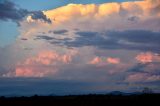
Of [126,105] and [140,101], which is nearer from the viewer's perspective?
[126,105]

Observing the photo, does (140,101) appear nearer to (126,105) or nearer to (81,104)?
(126,105)

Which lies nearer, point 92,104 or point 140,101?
point 92,104

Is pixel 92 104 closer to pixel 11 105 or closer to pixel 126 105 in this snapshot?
pixel 126 105

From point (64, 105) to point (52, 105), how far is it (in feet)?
13.7

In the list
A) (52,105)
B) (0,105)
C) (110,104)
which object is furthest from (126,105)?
(0,105)

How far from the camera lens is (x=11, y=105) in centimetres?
13950

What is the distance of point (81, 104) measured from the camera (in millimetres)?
141750

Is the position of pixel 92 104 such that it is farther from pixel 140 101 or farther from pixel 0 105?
pixel 0 105

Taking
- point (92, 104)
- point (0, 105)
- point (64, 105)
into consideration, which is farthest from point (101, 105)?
point (0, 105)

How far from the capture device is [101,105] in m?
140

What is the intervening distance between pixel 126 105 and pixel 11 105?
39485 mm

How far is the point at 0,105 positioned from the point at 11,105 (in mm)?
5107

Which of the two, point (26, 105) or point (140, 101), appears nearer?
point (26, 105)

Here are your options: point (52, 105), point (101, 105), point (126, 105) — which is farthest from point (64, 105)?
point (126, 105)
